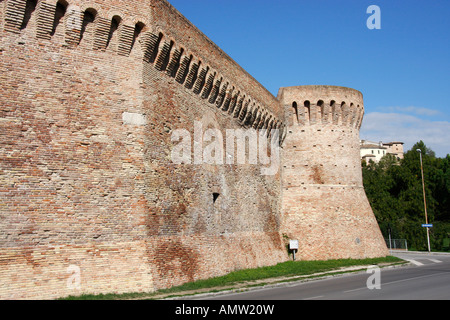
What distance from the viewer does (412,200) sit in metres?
44.7

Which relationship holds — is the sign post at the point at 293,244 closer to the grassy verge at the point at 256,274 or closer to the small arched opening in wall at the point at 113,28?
the grassy verge at the point at 256,274

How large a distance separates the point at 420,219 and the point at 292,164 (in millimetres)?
25466

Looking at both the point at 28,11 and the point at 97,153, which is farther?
the point at 97,153

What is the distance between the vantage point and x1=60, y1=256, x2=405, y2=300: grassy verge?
10.2 m

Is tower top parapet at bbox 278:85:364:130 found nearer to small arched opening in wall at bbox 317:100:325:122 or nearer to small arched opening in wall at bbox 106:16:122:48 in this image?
small arched opening in wall at bbox 317:100:325:122

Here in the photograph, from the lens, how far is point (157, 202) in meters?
12.0

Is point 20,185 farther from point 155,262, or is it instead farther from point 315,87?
point 315,87

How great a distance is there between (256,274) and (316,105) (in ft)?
36.5

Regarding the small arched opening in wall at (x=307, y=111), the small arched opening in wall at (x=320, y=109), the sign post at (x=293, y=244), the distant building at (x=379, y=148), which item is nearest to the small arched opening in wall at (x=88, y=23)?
the sign post at (x=293, y=244)

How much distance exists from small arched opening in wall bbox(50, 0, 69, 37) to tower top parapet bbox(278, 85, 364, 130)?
14339 mm

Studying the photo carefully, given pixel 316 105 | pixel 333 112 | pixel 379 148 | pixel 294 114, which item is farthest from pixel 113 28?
pixel 379 148

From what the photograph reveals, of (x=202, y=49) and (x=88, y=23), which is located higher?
(x=202, y=49)

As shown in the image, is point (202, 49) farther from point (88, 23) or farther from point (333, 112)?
point (333, 112)

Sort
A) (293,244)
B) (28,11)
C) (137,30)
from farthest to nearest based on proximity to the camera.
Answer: (293,244)
(137,30)
(28,11)
